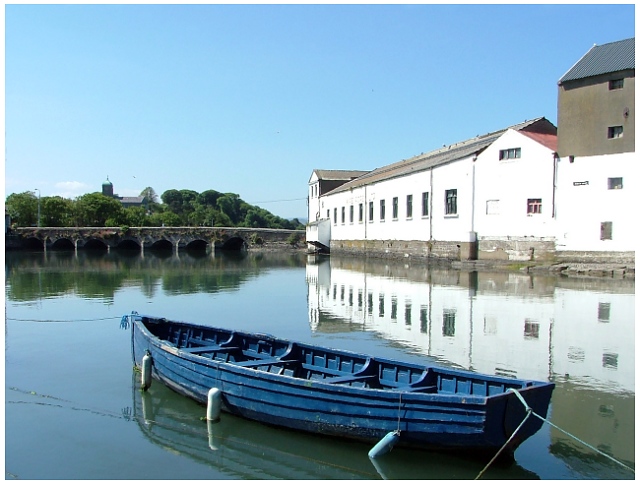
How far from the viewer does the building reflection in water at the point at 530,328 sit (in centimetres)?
903

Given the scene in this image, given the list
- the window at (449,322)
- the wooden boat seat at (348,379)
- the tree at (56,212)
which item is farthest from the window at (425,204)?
the tree at (56,212)

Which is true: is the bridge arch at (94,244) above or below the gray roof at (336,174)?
below

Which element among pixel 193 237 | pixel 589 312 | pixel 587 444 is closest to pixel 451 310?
pixel 589 312

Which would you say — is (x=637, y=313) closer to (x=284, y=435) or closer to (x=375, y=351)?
(x=375, y=351)

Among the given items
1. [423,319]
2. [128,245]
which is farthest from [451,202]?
[128,245]

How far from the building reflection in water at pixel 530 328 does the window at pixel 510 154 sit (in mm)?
7601

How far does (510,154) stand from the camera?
33344 millimetres

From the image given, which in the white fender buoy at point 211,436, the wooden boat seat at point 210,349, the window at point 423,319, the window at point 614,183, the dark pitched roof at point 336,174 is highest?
the dark pitched roof at point 336,174

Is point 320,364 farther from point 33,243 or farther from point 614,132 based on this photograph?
point 33,243

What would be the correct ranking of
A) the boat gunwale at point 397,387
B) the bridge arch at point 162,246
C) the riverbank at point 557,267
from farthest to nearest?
the bridge arch at point 162,246, the riverbank at point 557,267, the boat gunwale at point 397,387

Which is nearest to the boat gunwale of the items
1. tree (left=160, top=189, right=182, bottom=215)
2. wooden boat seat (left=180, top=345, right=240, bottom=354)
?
wooden boat seat (left=180, top=345, right=240, bottom=354)

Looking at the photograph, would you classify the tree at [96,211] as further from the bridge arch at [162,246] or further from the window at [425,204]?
the window at [425,204]

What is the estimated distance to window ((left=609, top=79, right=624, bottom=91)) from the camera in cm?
2877

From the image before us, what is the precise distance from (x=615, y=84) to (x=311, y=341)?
23.1 meters
